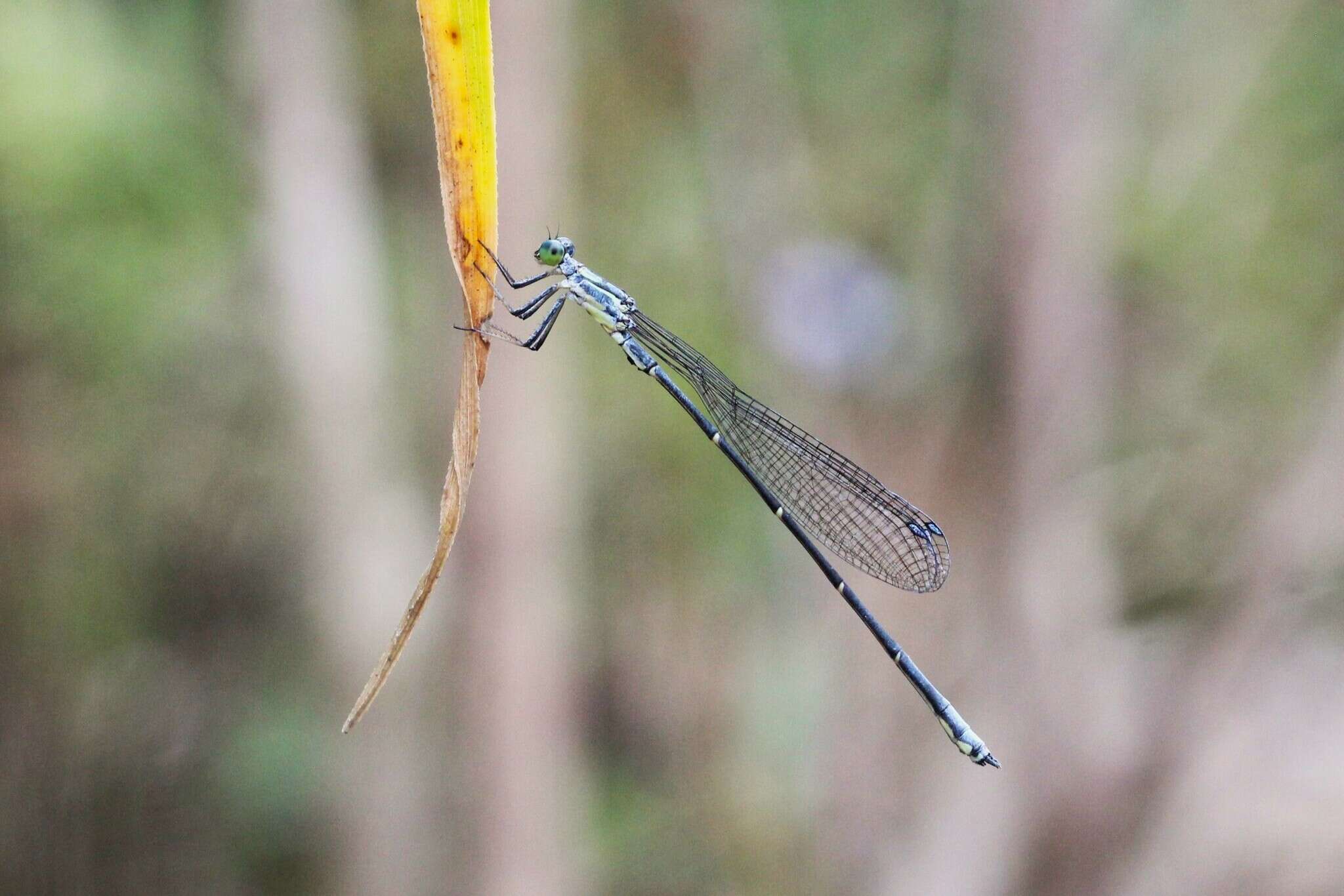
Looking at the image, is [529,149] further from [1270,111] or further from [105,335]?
[1270,111]

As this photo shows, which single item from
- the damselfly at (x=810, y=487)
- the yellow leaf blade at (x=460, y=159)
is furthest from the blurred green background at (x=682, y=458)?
the yellow leaf blade at (x=460, y=159)

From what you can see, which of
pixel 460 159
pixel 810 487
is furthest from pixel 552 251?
pixel 460 159

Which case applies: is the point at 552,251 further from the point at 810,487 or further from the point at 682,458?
the point at 682,458

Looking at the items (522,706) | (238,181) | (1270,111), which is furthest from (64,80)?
(1270,111)

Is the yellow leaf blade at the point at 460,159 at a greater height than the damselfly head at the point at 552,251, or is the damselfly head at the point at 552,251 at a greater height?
the damselfly head at the point at 552,251

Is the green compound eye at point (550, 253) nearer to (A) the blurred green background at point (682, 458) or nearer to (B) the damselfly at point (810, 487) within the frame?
(B) the damselfly at point (810, 487)

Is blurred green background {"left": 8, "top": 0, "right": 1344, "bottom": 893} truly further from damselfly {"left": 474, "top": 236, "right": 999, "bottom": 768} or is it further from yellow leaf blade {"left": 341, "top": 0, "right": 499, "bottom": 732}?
yellow leaf blade {"left": 341, "top": 0, "right": 499, "bottom": 732}
